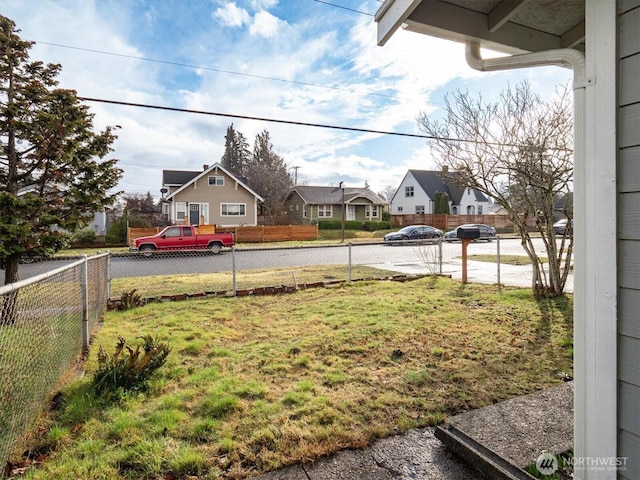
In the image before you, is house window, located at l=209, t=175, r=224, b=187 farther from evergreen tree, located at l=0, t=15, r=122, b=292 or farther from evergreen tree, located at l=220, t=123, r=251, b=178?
evergreen tree, located at l=220, t=123, r=251, b=178

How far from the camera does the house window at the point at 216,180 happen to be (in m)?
26.2

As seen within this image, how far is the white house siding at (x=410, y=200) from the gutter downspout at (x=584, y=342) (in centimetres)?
3823

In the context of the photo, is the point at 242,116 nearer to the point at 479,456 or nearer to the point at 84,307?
the point at 84,307

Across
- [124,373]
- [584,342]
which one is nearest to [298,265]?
[124,373]

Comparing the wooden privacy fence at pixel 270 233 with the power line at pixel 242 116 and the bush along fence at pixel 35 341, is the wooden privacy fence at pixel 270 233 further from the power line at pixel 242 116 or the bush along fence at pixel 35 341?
the bush along fence at pixel 35 341

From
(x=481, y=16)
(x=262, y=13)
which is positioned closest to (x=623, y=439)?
(x=481, y=16)

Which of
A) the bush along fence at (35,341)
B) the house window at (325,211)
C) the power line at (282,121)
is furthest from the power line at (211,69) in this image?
the house window at (325,211)

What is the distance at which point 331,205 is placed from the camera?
33.7m

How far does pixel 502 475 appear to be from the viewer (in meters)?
1.83

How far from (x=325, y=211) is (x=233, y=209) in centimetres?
993

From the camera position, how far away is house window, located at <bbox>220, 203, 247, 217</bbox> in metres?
26.7

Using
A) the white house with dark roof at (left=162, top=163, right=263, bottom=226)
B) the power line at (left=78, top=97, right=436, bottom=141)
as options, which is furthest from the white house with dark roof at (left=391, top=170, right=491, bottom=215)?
the power line at (left=78, top=97, right=436, bottom=141)

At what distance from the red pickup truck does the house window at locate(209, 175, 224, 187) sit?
10.3 m

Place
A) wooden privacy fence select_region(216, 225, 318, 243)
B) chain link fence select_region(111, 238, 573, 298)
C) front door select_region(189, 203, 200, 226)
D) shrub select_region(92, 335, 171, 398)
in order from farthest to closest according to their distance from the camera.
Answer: front door select_region(189, 203, 200, 226), wooden privacy fence select_region(216, 225, 318, 243), chain link fence select_region(111, 238, 573, 298), shrub select_region(92, 335, 171, 398)
